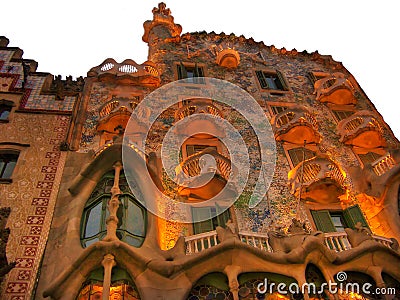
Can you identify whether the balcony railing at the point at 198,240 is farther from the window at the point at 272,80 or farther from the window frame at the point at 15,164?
the window at the point at 272,80

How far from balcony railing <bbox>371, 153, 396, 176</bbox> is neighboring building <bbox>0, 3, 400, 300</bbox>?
5 centimetres

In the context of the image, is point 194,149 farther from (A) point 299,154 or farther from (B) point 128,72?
(B) point 128,72

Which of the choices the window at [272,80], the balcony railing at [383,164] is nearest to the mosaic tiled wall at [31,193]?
the window at [272,80]

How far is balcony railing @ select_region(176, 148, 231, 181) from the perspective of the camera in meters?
12.9

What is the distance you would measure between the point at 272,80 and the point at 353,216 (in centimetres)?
830

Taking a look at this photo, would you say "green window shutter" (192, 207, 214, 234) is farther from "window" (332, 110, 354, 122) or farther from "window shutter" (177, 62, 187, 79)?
"window" (332, 110, 354, 122)

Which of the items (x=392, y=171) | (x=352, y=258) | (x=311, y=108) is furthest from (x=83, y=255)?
(x=311, y=108)

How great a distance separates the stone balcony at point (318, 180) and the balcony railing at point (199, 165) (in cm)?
209

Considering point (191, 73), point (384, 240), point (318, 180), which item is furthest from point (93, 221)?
point (191, 73)

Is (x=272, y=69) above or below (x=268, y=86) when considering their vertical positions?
above

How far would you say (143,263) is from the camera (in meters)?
9.48

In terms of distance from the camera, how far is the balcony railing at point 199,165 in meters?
12.9

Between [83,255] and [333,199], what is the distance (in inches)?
296

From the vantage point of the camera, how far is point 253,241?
34.4ft
